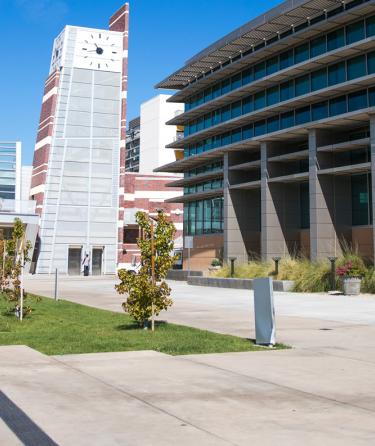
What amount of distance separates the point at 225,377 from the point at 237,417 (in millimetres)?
2112

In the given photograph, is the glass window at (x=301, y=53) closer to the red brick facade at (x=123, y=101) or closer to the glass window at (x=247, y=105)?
the glass window at (x=247, y=105)

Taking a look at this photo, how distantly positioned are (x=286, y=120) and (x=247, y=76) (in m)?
6.85

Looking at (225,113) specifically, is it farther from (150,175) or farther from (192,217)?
(150,175)

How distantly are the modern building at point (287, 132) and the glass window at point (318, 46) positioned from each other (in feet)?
0.22

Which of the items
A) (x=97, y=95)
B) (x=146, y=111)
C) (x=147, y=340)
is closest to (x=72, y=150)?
(x=97, y=95)

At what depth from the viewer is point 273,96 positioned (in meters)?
43.1

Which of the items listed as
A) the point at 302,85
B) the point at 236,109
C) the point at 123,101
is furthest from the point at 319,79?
the point at 123,101

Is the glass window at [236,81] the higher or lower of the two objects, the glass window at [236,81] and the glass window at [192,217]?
the higher

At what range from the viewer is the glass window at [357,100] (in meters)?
35.6

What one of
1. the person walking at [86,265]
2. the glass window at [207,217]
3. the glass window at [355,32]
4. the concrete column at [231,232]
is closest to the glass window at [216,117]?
the concrete column at [231,232]

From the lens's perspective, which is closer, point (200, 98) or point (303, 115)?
point (303, 115)

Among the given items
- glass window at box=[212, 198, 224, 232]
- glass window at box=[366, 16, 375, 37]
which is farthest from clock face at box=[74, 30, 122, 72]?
glass window at box=[366, 16, 375, 37]

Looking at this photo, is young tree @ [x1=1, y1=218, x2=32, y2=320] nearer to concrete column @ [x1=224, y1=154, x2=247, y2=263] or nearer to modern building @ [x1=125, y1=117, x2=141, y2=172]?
concrete column @ [x1=224, y1=154, x2=247, y2=263]

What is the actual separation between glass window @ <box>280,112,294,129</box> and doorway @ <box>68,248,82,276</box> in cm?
3507
